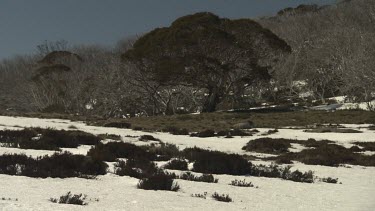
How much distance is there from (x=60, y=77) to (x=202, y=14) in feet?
98.8

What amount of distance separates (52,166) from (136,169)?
77.3 inches

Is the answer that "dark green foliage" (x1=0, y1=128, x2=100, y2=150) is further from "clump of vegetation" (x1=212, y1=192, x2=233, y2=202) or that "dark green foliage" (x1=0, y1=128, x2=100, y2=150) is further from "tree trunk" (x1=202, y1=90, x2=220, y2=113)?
"tree trunk" (x1=202, y1=90, x2=220, y2=113)

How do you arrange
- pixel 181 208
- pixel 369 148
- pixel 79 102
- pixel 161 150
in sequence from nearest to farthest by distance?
pixel 181 208 < pixel 161 150 < pixel 369 148 < pixel 79 102

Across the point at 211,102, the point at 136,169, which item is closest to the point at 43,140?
the point at 136,169

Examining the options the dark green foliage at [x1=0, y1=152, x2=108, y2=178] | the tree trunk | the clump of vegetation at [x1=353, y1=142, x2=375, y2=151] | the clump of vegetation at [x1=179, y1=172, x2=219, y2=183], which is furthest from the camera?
the tree trunk

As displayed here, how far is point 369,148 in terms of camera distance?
71.9 ft

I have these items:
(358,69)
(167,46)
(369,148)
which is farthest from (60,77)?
(369,148)

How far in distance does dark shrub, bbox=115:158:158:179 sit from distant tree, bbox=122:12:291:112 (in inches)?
1529

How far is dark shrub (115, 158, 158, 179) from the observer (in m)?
10.4

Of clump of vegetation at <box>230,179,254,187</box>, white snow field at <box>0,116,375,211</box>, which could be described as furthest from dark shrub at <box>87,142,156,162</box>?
clump of vegetation at <box>230,179,254,187</box>

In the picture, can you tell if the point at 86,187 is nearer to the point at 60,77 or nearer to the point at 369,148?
the point at 369,148

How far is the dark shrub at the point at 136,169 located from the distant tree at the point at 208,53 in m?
38.8

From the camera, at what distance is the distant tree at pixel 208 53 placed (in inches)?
1998

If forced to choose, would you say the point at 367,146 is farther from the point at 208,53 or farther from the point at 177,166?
the point at 208,53
